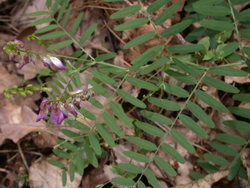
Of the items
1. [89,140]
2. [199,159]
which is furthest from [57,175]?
[199,159]

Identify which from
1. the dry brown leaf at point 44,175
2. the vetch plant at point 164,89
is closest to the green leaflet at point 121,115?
the vetch plant at point 164,89

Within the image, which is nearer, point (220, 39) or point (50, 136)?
point (220, 39)

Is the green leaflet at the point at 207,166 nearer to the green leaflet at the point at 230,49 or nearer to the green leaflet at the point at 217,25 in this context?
the green leaflet at the point at 230,49

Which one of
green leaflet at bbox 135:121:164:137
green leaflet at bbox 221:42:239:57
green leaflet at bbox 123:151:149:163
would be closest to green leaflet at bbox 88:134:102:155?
green leaflet at bbox 123:151:149:163

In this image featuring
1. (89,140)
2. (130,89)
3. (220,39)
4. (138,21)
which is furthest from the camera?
(130,89)

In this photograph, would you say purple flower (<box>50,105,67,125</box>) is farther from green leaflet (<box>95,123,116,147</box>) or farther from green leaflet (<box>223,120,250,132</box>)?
green leaflet (<box>223,120,250,132</box>)

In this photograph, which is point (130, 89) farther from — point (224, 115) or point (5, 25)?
point (5, 25)

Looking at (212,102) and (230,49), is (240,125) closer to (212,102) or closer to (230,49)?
(212,102)
